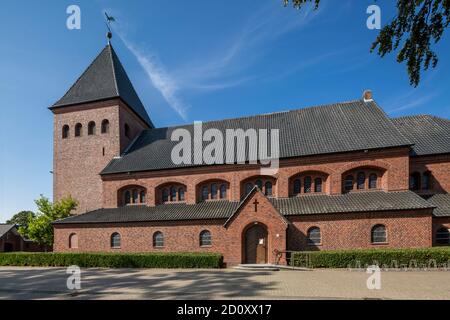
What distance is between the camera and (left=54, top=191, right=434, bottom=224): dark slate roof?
59.6 ft

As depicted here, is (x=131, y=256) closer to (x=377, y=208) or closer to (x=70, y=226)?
(x=70, y=226)

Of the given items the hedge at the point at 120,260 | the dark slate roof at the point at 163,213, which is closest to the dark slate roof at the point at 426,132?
the dark slate roof at the point at 163,213

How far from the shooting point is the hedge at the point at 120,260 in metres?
18.5

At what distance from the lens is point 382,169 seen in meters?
20.2

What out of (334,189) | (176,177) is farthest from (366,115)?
(176,177)

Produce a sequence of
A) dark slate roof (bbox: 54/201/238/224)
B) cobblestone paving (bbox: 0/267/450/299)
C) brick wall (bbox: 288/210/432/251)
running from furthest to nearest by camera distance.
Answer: dark slate roof (bbox: 54/201/238/224)
brick wall (bbox: 288/210/432/251)
cobblestone paving (bbox: 0/267/450/299)

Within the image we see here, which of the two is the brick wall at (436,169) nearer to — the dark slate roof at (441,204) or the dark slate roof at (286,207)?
the dark slate roof at (441,204)

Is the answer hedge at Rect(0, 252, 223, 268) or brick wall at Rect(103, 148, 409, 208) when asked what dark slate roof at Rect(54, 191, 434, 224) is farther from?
hedge at Rect(0, 252, 223, 268)

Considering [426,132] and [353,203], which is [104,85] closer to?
[353,203]


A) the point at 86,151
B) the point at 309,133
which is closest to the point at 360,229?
the point at 309,133

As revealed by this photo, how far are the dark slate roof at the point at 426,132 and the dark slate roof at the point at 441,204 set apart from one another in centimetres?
337

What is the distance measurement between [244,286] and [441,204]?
1654 centimetres

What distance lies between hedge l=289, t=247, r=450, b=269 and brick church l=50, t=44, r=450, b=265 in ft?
4.52

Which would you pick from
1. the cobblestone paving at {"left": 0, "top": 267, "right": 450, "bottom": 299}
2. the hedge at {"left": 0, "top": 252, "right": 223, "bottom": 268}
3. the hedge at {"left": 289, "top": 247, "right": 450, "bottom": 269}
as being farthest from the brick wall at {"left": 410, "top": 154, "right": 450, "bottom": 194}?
the hedge at {"left": 0, "top": 252, "right": 223, "bottom": 268}
